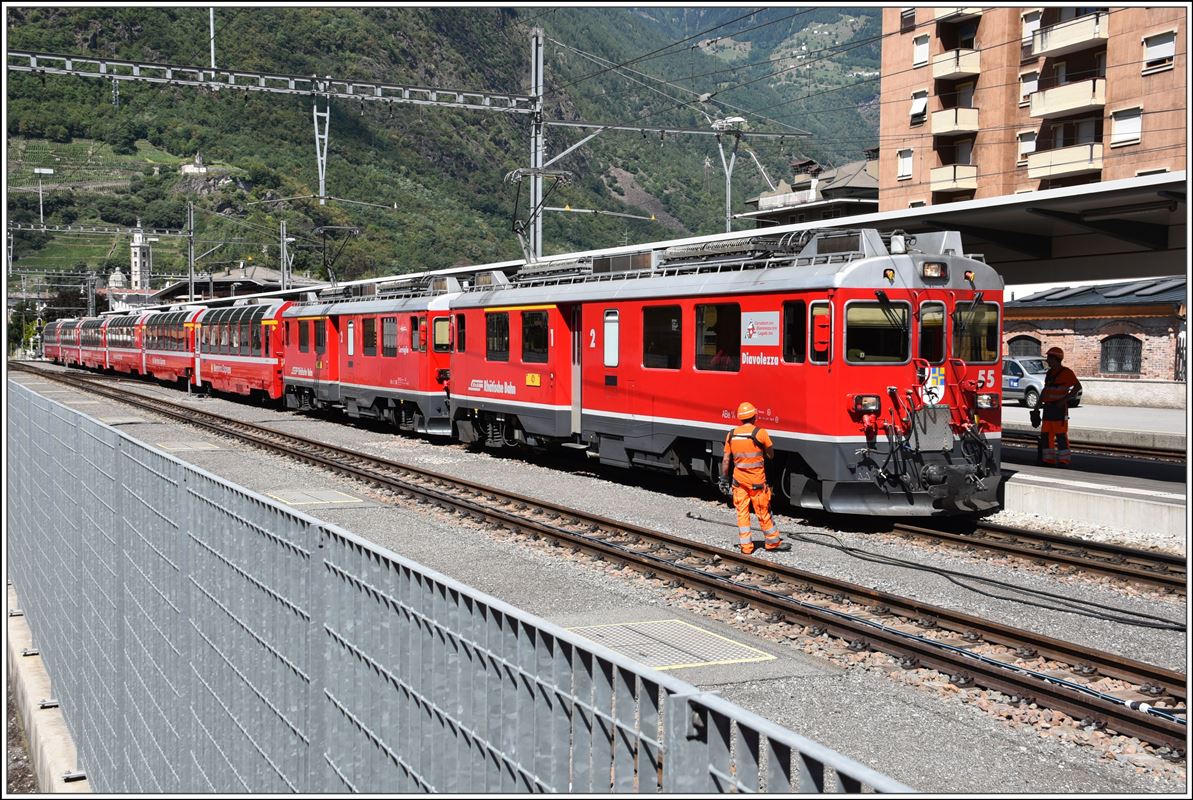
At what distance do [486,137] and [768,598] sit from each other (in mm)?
141564

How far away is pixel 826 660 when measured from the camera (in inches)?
352

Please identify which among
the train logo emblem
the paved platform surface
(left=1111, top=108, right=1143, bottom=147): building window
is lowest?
the paved platform surface

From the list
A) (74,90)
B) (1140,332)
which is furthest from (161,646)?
(74,90)

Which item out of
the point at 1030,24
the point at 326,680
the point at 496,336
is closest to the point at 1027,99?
the point at 1030,24

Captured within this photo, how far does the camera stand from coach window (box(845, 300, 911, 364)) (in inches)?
563

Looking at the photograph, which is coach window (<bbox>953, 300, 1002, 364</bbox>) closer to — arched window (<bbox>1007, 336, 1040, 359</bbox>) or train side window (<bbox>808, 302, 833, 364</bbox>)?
train side window (<bbox>808, 302, 833, 364</bbox>)

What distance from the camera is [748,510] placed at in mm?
12758

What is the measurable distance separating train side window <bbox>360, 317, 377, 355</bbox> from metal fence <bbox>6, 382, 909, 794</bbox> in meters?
18.9

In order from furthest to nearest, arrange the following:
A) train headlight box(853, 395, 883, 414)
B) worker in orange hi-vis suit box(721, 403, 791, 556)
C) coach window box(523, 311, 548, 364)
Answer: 1. coach window box(523, 311, 548, 364)
2. train headlight box(853, 395, 883, 414)
3. worker in orange hi-vis suit box(721, 403, 791, 556)

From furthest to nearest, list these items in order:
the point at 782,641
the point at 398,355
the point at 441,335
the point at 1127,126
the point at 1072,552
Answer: the point at 1127,126, the point at 398,355, the point at 441,335, the point at 1072,552, the point at 782,641

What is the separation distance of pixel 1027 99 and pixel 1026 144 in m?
1.91

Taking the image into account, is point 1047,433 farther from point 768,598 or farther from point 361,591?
point 361,591

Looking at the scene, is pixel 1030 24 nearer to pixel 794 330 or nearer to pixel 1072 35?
pixel 1072 35

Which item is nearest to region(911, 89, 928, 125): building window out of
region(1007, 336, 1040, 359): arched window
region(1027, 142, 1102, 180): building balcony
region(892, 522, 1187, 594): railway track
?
region(1027, 142, 1102, 180): building balcony
